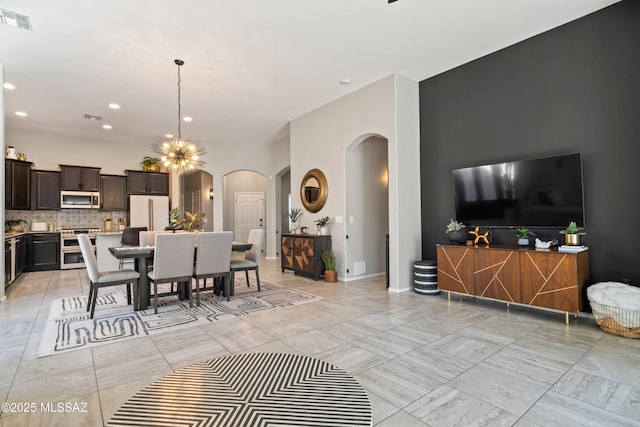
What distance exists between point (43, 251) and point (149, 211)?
2.36m

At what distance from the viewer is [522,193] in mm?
4125

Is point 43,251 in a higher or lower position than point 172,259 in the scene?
lower

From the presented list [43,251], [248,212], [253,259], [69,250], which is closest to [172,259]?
[253,259]

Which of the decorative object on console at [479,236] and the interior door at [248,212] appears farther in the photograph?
the interior door at [248,212]

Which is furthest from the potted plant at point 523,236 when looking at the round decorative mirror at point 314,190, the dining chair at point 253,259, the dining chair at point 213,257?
the dining chair at point 213,257

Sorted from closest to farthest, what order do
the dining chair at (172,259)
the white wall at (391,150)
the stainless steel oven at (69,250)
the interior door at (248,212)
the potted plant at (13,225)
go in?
the dining chair at (172,259)
the white wall at (391,150)
the potted plant at (13,225)
the stainless steel oven at (69,250)
the interior door at (248,212)

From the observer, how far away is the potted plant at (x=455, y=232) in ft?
15.3

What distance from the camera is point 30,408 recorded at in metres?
2.06

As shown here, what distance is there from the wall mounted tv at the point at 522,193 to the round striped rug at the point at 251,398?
3.15 m

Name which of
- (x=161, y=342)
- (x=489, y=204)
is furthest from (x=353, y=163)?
(x=161, y=342)

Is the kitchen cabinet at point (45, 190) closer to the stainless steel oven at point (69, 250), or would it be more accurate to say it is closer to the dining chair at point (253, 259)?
the stainless steel oven at point (69, 250)

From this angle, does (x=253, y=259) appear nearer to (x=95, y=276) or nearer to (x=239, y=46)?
(x=95, y=276)

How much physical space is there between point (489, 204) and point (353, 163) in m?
2.48

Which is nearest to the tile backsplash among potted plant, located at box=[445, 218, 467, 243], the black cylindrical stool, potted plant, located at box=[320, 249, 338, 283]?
potted plant, located at box=[320, 249, 338, 283]
